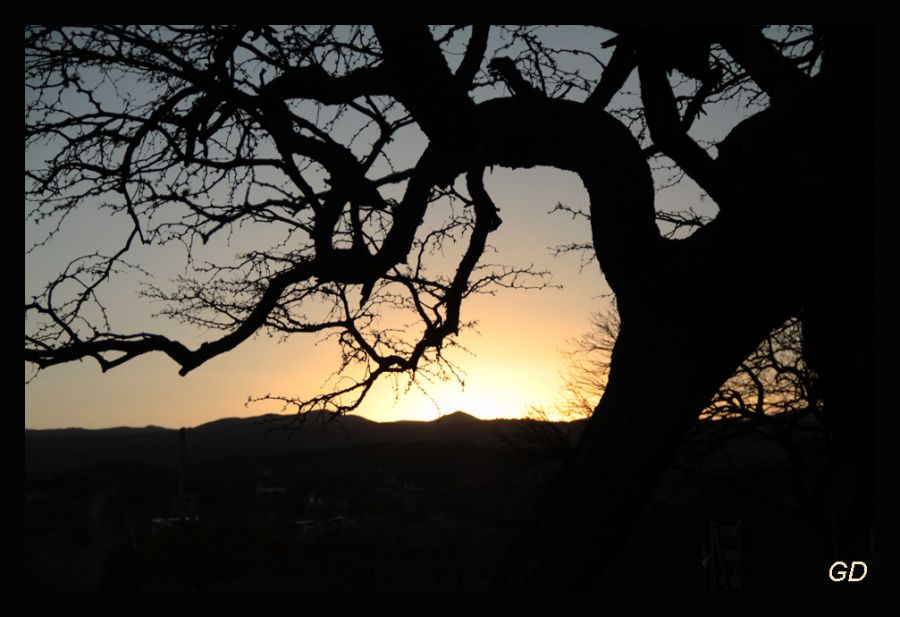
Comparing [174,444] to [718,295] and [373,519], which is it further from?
[718,295]

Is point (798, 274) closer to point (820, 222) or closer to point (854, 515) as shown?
point (820, 222)

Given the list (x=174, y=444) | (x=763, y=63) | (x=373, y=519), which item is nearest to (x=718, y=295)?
(x=763, y=63)

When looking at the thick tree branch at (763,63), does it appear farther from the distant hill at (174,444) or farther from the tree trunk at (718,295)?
the distant hill at (174,444)

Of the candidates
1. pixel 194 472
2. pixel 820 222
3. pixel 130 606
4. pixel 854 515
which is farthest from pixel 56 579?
pixel 194 472

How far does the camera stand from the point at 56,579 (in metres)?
23.1

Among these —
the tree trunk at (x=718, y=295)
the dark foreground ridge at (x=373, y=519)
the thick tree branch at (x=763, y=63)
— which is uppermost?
the thick tree branch at (x=763, y=63)

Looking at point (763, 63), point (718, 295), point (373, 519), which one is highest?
point (763, 63)

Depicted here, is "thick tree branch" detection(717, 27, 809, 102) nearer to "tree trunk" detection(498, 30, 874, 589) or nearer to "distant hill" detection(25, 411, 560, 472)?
"tree trunk" detection(498, 30, 874, 589)

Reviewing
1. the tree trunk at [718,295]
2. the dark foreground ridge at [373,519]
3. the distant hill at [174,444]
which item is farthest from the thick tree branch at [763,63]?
the distant hill at [174,444]

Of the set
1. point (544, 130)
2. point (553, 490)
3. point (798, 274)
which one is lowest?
point (553, 490)

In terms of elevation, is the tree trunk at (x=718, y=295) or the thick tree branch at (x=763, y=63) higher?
the thick tree branch at (x=763, y=63)

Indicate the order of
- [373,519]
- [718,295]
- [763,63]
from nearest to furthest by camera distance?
[718,295], [763,63], [373,519]

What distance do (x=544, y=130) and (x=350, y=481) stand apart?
38.8 meters

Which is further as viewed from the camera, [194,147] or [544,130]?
[194,147]
